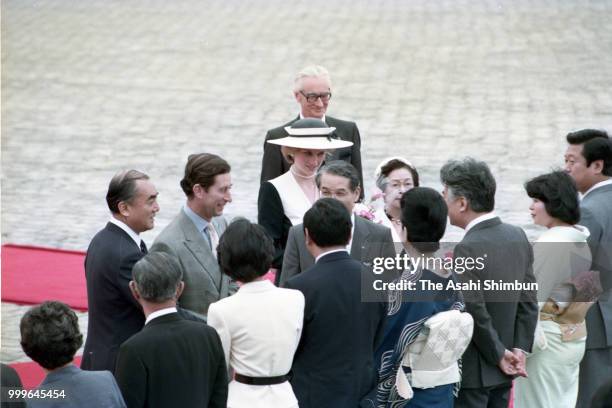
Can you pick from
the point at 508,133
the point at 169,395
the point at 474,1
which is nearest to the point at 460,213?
the point at 169,395

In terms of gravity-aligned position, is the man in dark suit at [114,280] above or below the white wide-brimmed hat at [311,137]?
below

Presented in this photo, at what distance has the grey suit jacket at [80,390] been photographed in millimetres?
3740

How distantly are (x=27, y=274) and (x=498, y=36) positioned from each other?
Result: 1010 cm

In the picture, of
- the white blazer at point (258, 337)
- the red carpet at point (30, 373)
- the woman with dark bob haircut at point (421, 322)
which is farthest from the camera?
the red carpet at point (30, 373)

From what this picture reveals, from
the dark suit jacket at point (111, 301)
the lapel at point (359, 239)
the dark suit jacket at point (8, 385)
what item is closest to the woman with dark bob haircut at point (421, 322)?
the lapel at point (359, 239)

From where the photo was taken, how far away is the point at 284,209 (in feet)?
17.8

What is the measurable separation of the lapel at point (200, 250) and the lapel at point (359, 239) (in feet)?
2.22

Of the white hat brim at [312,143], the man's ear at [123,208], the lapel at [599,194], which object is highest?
the white hat brim at [312,143]

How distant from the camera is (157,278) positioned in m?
3.92

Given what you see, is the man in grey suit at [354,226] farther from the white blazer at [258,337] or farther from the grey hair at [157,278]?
the grey hair at [157,278]

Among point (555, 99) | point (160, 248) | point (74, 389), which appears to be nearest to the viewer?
point (74, 389)

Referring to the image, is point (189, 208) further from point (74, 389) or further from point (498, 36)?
point (498, 36)

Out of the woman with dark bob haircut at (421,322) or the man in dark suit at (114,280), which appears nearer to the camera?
the woman with dark bob haircut at (421,322)

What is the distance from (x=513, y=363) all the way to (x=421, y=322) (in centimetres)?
67
